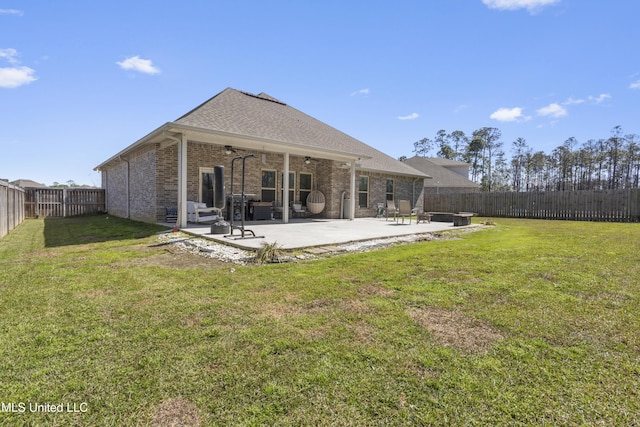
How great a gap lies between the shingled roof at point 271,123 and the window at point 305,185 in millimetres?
1918

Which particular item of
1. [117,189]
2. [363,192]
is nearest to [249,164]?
[363,192]

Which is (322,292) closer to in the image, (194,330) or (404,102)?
(194,330)

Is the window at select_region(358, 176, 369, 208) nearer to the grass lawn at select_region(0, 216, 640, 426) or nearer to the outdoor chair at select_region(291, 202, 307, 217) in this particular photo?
the outdoor chair at select_region(291, 202, 307, 217)

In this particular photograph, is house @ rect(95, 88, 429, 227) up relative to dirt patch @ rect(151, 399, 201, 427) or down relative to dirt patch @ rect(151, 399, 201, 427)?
up

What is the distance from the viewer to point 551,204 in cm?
1764

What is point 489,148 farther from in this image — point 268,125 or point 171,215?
point 171,215

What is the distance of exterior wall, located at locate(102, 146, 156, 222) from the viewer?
10.9m

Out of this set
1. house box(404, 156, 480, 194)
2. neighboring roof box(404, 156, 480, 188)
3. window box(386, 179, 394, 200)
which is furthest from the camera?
neighboring roof box(404, 156, 480, 188)

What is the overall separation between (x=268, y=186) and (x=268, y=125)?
2.55 meters

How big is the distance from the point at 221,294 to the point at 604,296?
13.9 ft

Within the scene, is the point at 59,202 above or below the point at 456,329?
above

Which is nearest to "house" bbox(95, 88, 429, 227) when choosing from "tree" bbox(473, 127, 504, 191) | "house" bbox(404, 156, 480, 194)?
"house" bbox(404, 156, 480, 194)

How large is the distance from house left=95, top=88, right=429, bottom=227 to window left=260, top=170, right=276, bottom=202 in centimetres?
1

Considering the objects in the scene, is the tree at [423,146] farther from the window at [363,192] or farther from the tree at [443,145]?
the window at [363,192]
